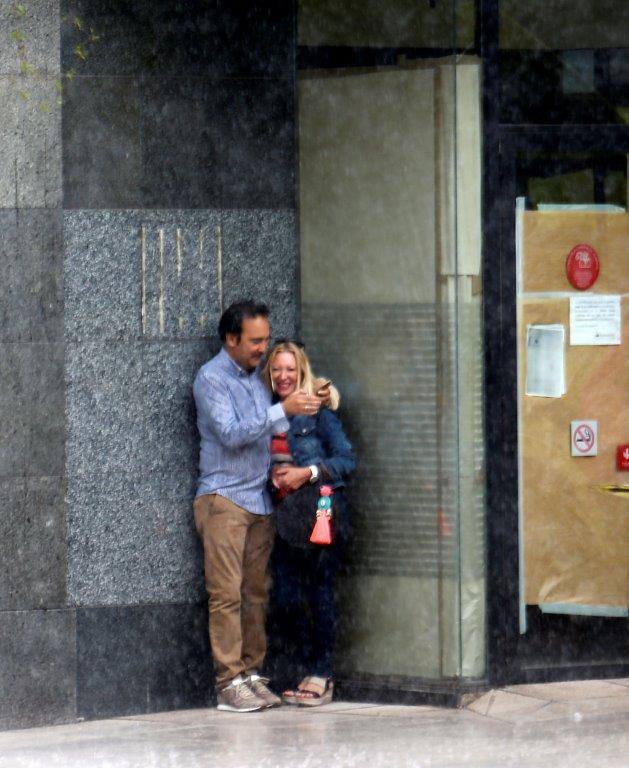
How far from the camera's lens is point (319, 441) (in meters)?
8.63

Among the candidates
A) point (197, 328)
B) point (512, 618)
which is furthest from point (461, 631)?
point (197, 328)

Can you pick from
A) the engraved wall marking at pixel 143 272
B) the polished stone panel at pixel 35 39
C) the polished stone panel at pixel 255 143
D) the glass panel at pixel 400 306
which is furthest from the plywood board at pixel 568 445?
the polished stone panel at pixel 35 39

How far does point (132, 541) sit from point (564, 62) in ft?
10.9

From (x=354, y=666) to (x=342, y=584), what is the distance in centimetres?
43

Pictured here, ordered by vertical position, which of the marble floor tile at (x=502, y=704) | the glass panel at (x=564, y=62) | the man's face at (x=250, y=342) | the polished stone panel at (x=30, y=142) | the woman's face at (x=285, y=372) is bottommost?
the marble floor tile at (x=502, y=704)

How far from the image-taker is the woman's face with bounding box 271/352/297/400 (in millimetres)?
8539

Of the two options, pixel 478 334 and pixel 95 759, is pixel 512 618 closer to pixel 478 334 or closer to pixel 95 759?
pixel 478 334

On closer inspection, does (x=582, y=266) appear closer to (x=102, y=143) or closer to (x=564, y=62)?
(x=564, y=62)

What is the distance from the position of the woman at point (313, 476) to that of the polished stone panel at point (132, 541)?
48cm

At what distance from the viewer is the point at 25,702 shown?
8.33 metres

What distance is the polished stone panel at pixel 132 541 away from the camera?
8422mm

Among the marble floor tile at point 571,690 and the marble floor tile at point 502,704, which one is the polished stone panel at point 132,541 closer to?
the marble floor tile at point 502,704

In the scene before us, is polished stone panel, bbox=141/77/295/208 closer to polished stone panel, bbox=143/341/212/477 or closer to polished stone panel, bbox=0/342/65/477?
polished stone panel, bbox=143/341/212/477

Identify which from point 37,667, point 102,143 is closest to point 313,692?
point 37,667
